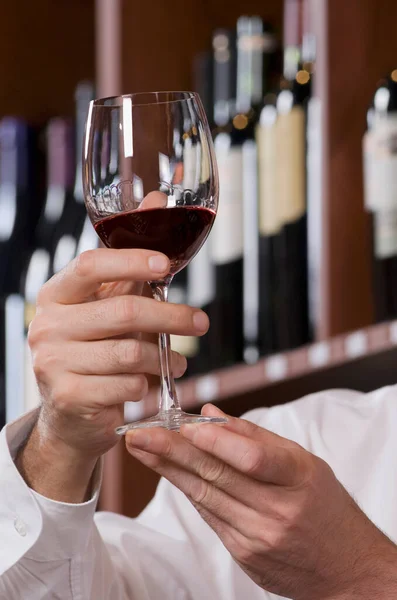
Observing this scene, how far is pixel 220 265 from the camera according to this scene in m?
1.35

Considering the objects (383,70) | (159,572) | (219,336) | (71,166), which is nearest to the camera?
(159,572)

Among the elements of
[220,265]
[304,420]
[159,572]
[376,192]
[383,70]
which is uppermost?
[383,70]

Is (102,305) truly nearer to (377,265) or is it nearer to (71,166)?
(377,265)

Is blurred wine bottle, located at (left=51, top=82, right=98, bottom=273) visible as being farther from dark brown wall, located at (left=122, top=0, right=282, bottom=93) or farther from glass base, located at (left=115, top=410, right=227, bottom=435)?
glass base, located at (left=115, top=410, right=227, bottom=435)

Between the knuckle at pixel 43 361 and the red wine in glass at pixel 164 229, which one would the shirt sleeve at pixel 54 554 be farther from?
the red wine in glass at pixel 164 229

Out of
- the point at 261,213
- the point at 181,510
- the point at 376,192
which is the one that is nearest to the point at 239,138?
the point at 261,213

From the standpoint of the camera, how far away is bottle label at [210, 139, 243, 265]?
131 cm

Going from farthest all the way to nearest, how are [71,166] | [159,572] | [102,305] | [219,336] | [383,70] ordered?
[71,166], [219,336], [383,70], [159,572], [102,305]

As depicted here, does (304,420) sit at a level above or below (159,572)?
above

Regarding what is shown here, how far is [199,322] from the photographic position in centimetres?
74

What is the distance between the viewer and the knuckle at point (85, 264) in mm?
748

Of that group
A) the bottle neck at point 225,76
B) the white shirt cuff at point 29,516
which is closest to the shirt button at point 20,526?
the white shirt cuff at point 29,516

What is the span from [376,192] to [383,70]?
21 centimetres

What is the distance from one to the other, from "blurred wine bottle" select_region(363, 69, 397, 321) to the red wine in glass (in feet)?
1.39
